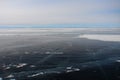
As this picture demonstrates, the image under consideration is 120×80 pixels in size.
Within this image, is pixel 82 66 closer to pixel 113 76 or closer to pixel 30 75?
pixel 113 76

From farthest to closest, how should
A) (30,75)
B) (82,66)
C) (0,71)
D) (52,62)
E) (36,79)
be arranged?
1. (52,62)
2. (82,66)
3. (0,71)
4. (30,75)
5. (36,79)

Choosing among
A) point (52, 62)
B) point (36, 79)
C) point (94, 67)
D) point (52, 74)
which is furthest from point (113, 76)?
point (52, 62)

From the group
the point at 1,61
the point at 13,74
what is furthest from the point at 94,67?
the point at 1,61

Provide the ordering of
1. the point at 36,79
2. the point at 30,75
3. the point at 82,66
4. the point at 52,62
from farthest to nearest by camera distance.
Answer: the point at 52,62
the point at 82,66
the point at 30,75
the point at 36,79

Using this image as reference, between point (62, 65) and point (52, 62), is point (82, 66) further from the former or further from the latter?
point (52, 62)

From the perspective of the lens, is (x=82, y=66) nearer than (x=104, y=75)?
No

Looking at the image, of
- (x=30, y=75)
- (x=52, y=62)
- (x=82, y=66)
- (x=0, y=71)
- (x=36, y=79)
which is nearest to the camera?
(x=36, y=79)

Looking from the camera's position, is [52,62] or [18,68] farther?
[52,62]

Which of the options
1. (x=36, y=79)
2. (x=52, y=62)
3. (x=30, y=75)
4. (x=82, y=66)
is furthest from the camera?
(x=52, y=62)
